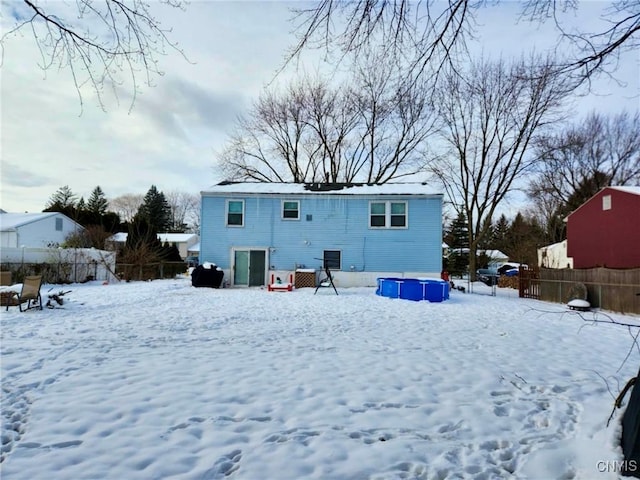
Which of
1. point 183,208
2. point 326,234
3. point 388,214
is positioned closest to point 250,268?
point 326,234

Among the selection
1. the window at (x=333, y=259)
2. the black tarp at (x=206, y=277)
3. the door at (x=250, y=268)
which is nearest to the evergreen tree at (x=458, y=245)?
the window at (x=333, y=259)

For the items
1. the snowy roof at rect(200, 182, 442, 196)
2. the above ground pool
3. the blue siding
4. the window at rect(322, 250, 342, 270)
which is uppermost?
the snowy roof at rect(200, 182, 442, 196)

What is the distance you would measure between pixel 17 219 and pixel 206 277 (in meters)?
20.3

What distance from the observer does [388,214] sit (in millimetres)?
18672

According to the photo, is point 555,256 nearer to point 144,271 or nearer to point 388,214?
point 388,214

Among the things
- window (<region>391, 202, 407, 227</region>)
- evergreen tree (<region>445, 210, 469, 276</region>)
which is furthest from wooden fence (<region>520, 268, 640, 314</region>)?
evergreen tree (<region>445, 210, 469, 276</region>)

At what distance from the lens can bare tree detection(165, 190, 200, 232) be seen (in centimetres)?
5903

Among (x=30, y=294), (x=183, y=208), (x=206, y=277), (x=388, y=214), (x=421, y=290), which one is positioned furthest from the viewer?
(x=183, y=208)

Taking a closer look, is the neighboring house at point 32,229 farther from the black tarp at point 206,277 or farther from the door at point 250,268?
the door at point 250,268

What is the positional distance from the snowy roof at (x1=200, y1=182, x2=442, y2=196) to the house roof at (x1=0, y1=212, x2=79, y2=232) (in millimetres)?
16998

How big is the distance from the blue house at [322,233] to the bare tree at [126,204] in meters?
44.7

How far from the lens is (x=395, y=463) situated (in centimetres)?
276

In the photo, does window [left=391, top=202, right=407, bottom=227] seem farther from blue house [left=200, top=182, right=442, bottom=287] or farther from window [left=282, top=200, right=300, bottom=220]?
window [left=282, top=200, right=300, bottom=220]

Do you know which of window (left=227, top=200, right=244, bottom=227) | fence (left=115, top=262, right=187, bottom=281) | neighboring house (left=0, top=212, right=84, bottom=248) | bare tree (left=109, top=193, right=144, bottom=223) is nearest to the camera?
window (left=227, top=200, right=244, bottom=227)
